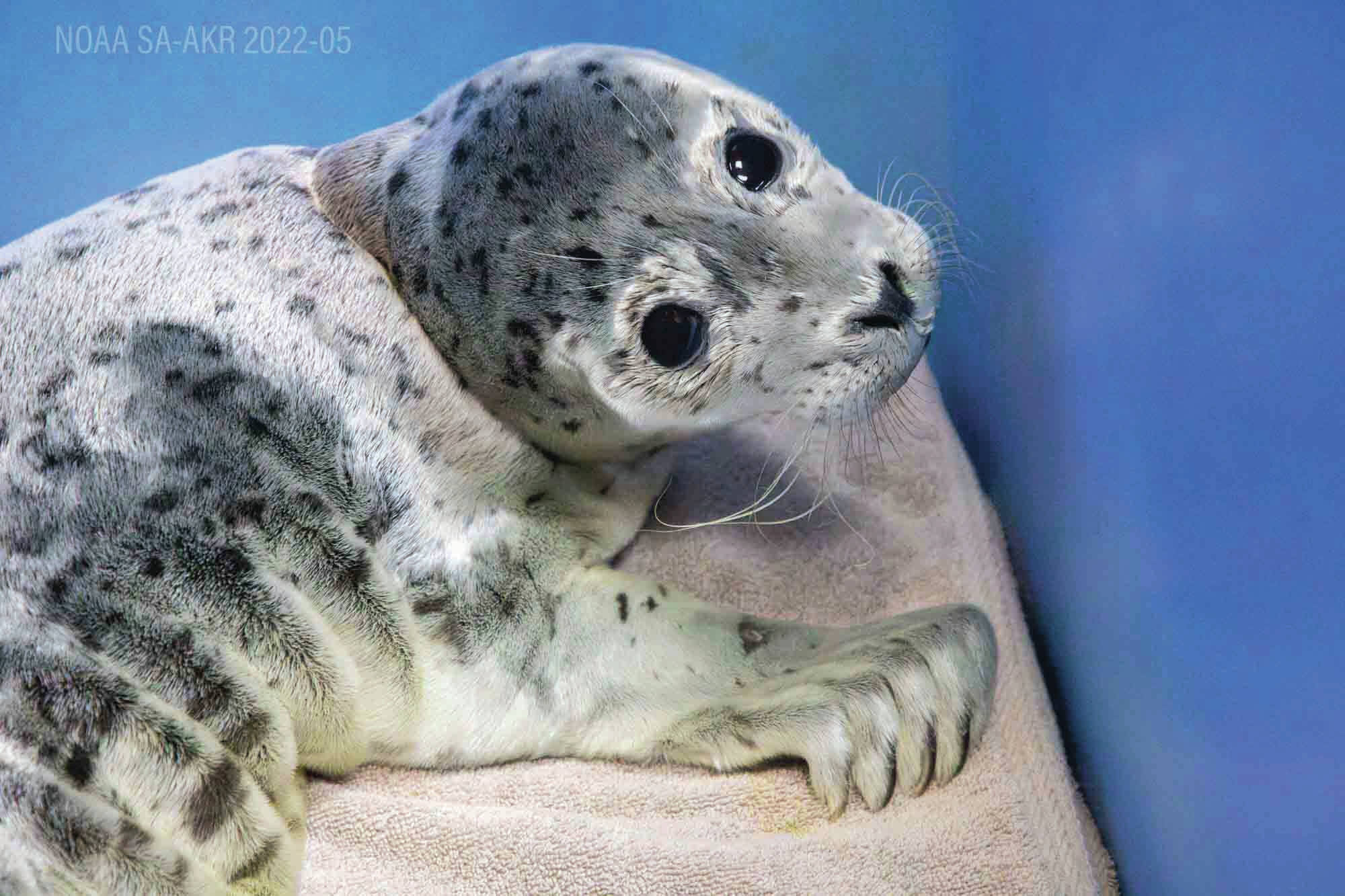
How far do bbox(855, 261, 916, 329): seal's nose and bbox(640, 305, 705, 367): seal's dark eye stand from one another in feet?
0.63

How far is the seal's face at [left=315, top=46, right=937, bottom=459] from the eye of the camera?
1302 millimetres

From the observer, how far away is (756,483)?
5.87 ft

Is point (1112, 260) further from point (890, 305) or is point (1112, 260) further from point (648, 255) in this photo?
point (648, 255)

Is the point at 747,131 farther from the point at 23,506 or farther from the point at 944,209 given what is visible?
the point at 23,506

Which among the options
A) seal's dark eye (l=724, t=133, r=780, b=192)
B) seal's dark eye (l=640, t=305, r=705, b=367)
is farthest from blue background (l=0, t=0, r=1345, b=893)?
seal's dark eye (l=640, t=305, r=705, b=367)

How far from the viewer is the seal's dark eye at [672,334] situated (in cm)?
131

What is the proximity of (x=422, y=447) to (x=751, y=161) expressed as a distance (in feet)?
1.75

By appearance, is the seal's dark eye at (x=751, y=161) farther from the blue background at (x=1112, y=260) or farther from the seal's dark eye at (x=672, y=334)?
the blue background at (x=1112, y=260)

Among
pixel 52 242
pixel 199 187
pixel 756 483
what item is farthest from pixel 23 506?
pixel 756 483
